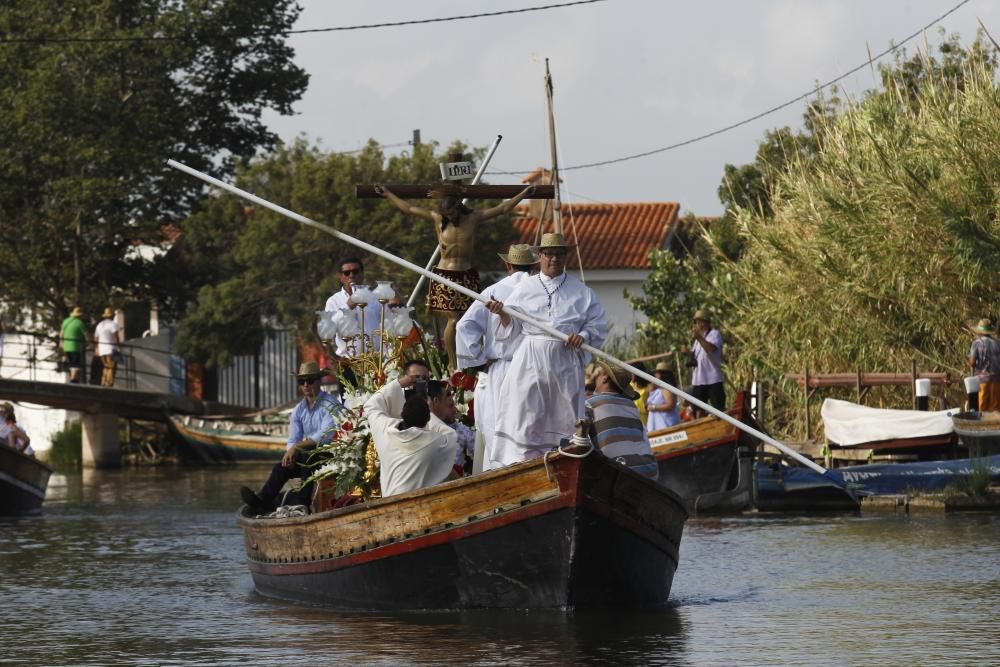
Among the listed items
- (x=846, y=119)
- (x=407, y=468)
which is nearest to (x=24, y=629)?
(x=407, y=468)

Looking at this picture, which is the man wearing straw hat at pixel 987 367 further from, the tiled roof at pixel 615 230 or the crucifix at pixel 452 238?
the tiled roof at pixel 615 230

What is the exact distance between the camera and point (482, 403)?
46.0ft

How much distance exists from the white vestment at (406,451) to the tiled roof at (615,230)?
3426 centimetres

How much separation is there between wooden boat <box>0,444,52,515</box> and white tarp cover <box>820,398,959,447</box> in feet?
30.9

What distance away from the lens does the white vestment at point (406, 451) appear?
13.3 m

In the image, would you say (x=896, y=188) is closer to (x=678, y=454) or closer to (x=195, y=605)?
(x=678, y=454)

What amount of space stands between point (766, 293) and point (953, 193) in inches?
138

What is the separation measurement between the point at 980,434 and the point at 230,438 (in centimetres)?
1898

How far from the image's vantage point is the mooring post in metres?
38.3

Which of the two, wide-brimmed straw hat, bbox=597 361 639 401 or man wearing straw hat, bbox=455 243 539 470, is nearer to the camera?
man wearing straw hat, bbox=455 243 539 470

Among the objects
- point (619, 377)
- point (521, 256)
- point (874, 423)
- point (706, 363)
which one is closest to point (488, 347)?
point (521, 256)

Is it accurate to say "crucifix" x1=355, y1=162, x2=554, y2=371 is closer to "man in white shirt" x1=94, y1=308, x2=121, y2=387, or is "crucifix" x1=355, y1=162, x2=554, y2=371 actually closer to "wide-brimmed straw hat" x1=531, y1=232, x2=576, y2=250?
"wide-brimmed straw hat" x1=531, y1=232, x2=576, y2=250

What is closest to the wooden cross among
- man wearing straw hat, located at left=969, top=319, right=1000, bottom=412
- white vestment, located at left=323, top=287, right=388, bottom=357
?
white vestment, located at left=323, top=287, right=388, bottom=357

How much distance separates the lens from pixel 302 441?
15516 mm
